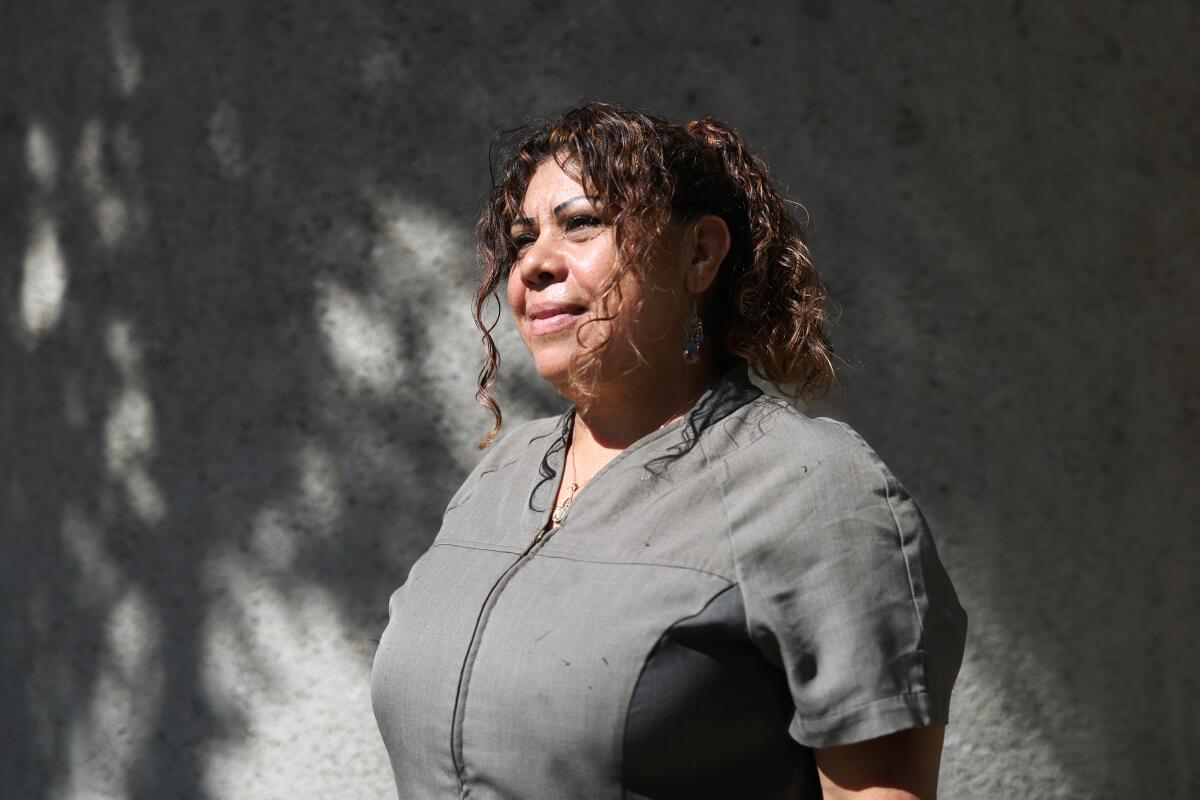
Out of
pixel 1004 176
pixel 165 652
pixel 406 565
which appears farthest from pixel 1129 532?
pixel 165 652

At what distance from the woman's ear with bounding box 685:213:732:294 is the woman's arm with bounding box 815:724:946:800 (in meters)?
0.67

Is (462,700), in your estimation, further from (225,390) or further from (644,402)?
(225,390)

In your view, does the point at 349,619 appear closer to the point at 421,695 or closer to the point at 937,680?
the point at 421,695

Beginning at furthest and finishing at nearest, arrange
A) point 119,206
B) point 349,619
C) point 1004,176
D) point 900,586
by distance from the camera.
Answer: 1. point 119,206
2. point 349,619
3. point 1004,176
4. point 900,586

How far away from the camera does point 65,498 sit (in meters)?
3.18

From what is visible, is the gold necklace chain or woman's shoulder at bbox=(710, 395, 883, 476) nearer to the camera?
woman's shoulder at bbox=(710, 395, 883, 476)

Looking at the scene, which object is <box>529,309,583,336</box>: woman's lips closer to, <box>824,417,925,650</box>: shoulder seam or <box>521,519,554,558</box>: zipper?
<box>521,519,554,558</box>: zipper

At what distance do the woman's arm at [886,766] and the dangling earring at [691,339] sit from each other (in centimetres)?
57

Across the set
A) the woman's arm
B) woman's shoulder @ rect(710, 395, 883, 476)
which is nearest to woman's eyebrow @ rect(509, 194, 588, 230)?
woman's shoulder @ rect(710, 395, 883, 476)

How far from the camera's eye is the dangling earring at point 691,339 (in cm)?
163

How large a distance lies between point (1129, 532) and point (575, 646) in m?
1.82

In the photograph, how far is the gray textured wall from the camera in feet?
8.70

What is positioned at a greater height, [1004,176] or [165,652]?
[1004,176]

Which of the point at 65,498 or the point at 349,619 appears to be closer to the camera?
the point at 349,619
